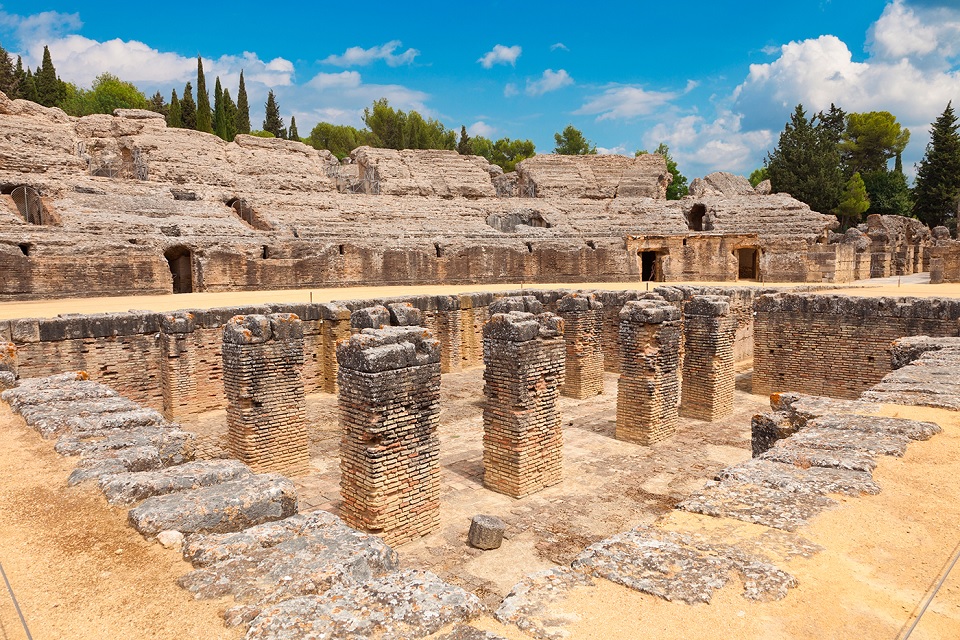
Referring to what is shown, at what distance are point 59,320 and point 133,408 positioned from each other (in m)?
5.87

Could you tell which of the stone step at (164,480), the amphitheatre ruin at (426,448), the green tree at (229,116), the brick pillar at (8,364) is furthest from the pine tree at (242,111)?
the stone step at (164,480)

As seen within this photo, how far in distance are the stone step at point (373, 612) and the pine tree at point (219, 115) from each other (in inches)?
1943

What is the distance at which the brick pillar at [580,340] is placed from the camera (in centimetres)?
1306

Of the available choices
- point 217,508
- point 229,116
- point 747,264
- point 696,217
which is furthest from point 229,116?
point 217,508

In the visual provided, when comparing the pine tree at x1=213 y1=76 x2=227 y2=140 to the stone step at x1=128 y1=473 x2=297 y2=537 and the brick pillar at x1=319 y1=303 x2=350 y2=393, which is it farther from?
the stone step at x1=128 y1=473 x2=297 y2=537

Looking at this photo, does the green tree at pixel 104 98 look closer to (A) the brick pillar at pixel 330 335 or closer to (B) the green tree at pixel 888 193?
(A) the brick pillar at pixel 330 335

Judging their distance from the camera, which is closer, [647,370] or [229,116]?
[647,370]

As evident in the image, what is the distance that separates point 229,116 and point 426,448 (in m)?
50.4

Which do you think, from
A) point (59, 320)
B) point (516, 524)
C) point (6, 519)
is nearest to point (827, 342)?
point (516, 524)

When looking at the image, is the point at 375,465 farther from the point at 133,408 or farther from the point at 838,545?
the point at 838,545

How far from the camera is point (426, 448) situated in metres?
6.84

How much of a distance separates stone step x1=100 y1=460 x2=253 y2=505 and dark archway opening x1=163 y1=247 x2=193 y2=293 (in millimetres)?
18629

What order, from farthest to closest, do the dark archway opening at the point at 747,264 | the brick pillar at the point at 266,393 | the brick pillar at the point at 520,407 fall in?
the dark archway opening at the point at 747,264, the brick pillar at the point at 266,393, the brick pillar at the point at 520,407

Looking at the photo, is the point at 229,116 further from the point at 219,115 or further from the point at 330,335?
the point at 330,335
